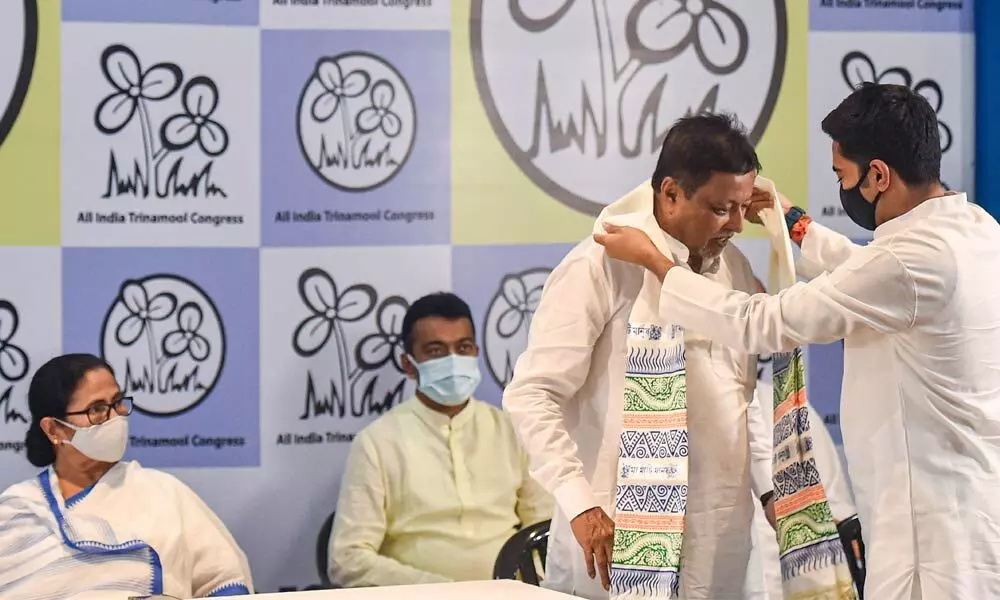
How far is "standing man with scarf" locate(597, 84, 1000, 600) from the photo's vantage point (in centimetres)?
240

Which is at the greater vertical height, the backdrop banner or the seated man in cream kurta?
the backdrop banner

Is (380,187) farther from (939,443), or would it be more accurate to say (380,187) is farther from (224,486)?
(939,443)

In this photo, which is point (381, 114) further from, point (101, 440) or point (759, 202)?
point (759, 202)

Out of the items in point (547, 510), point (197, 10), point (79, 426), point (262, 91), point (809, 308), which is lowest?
point (547, 510)

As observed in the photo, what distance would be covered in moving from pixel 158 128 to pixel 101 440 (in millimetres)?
1126

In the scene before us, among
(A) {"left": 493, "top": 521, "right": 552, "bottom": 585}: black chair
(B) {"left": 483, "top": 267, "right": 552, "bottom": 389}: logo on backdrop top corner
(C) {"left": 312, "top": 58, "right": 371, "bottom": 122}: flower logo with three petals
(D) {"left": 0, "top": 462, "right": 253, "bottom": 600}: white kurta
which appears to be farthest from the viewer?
(B) {"left": 483, "top": 267, "right": 552, "bottom": 389}: logo on backdrop top corner

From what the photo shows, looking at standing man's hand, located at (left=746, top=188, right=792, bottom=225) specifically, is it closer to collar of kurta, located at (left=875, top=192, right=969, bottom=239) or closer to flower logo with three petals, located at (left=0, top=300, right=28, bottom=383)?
collar of kurta, located at (left=875, top=192, right=969, bottom=239)

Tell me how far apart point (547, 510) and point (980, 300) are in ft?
6.42

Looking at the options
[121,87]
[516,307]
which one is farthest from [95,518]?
[516,307]

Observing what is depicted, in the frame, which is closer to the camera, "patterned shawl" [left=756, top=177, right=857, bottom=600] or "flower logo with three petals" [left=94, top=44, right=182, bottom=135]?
"patterned shawl" [left=756, top=177, right=857, bottom=600]

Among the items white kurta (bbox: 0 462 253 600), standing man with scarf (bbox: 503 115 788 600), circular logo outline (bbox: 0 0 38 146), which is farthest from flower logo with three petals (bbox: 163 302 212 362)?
standing man with scarf (bbox: 503 115 788 600)

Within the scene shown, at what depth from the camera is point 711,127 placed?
262cm

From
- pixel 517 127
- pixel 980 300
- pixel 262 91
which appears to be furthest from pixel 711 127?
pixel 262 91

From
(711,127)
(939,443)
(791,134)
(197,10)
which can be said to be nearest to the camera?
(939,443)
